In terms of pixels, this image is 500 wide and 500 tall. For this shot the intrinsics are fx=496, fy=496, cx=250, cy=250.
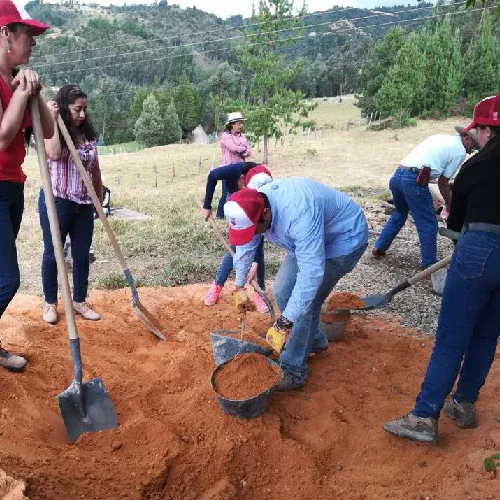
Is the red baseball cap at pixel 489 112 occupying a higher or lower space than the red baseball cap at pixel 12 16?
lower

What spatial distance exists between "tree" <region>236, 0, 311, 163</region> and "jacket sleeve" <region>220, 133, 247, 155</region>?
15334 mm

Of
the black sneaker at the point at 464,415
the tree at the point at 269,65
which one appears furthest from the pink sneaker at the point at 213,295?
the tree at the point at 269,65

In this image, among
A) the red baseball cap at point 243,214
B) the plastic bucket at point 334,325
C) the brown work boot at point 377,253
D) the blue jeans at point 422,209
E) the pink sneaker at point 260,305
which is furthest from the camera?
the brown work boot at point 377,253

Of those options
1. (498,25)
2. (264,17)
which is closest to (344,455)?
(264,17)

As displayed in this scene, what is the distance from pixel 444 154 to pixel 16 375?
4.42 m

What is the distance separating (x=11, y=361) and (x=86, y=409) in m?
0.78

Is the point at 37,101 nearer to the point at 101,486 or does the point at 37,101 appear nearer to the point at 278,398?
the point at 101,486

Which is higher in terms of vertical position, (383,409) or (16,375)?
(16,375)

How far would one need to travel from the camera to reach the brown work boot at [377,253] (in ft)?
21.2

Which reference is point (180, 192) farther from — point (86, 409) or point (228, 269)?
point (86, 409)

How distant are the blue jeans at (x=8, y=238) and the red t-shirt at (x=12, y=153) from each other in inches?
2.0

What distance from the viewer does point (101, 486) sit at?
2.34 metres

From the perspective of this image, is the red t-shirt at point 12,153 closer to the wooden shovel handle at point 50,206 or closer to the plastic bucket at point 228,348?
the wooden shovel handle at point 50,206

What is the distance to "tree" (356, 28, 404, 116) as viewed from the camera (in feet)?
120
